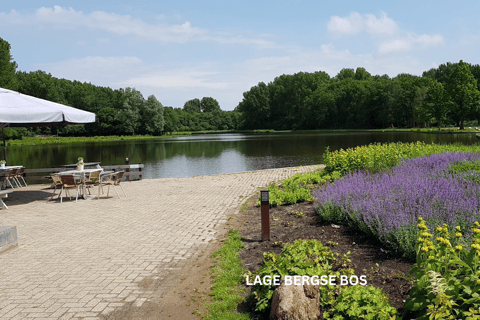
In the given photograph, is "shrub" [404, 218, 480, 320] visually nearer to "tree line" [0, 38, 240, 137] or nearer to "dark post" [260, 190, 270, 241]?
"dark post" [260, 190, 270, 241]

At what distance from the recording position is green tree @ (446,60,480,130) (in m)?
60.1

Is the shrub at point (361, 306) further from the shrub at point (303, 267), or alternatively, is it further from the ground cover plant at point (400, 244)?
the shrub at point (303, 267)

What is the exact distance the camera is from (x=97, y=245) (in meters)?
6.21

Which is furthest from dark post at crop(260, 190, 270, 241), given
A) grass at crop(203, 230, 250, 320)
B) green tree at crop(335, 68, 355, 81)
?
green tree at crop(335, 68, 355, 81)

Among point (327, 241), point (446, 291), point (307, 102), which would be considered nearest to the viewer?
point (446, 291)

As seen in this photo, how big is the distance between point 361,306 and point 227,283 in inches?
72.1

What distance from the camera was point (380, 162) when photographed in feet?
35.0

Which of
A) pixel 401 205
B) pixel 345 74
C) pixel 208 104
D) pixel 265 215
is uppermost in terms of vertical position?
pixel 345 74

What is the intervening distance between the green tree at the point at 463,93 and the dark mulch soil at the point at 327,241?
65.0m

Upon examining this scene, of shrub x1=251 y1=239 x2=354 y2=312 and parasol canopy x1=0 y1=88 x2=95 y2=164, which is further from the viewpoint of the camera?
parasol canopy x1=0 y1=88 x2=95 y2=164

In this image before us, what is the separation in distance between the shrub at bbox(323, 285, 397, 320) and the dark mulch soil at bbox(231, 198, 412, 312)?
0.33 m

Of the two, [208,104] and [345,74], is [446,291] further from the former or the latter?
[208,104]

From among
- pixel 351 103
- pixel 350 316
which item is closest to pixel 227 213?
pixel 350 316

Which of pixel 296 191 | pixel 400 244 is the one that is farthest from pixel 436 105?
pixel 400 244
